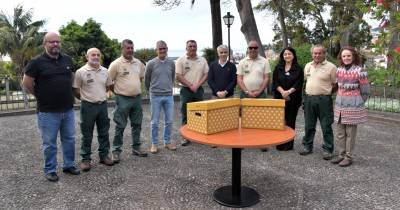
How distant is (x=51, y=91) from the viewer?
465 cm

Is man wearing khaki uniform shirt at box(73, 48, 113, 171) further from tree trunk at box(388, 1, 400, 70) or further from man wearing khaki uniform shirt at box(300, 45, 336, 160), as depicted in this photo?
tree trunk at box(388, 1, 400, 70)

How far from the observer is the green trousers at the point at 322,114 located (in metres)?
5.49

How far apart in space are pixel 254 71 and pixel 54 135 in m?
3.04

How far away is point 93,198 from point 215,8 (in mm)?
13864

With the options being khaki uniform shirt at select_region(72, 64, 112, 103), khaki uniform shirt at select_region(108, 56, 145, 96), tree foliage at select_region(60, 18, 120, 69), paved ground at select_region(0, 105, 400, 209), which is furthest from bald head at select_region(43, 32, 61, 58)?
tree foliage at select_region(60, 18, 120, 69)

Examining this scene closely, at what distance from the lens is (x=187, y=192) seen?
4352 mm

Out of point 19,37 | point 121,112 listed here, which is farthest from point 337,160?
point 19,37

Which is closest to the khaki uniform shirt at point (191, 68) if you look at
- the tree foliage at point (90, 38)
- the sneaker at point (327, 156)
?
the sneaker at point (327, 156)

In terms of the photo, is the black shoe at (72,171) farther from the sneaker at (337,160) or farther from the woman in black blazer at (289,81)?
the sneaker at (337,160)

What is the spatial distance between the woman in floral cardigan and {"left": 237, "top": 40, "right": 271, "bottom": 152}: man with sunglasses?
1.13 metres

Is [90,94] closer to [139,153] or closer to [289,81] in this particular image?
[139,153]

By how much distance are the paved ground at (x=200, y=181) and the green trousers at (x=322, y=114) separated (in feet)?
1.07

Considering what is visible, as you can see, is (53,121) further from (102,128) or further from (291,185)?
(291,185)

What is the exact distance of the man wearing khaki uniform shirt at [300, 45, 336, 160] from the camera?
5.41 m
